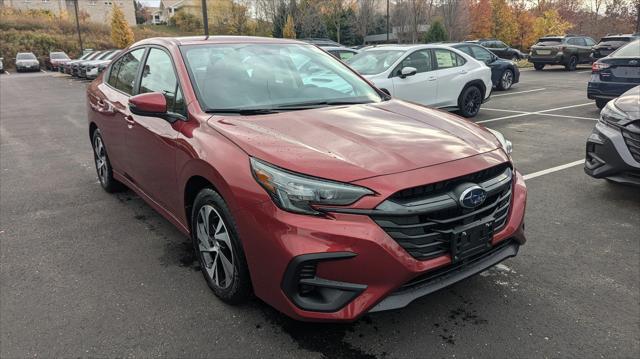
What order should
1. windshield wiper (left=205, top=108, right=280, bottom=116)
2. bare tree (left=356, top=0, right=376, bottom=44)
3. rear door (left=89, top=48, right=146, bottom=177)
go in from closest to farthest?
1. windshield wiper (left=205, top=108, right=280, bottom=116)
2. rear door (left=89, top=48, right=146, bottom=177)
3. bare tree (left=356, top=0, right=376, bottom=44)

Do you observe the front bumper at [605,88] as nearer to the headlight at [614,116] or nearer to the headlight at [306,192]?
the headlight at [614,116]

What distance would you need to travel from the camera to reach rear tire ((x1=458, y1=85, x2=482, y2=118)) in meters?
9.74

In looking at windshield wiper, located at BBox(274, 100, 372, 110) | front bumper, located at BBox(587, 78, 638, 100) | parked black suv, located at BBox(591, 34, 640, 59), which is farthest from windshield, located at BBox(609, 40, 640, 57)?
parked black suv, located at BBox(591, 34, 640, 59)

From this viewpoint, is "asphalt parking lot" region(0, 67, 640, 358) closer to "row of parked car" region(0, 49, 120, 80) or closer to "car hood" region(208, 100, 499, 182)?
"car hood" region(208, 100, 499, 182)

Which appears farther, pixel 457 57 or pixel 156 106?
pixel 457 57

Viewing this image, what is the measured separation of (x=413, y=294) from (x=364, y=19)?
50.2m

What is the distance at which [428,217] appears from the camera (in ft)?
7.62

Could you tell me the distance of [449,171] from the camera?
241 centimetres

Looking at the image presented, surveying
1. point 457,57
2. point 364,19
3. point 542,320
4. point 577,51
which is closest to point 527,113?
point 457,57

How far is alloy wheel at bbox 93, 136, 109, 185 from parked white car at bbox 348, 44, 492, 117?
15.9 ft

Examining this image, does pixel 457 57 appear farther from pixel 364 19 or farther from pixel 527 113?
pixel 364 19

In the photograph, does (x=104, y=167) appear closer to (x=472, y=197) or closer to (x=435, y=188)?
(x=435, y=188)

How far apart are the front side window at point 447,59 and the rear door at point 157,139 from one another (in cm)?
682

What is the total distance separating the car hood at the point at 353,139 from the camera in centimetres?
238
